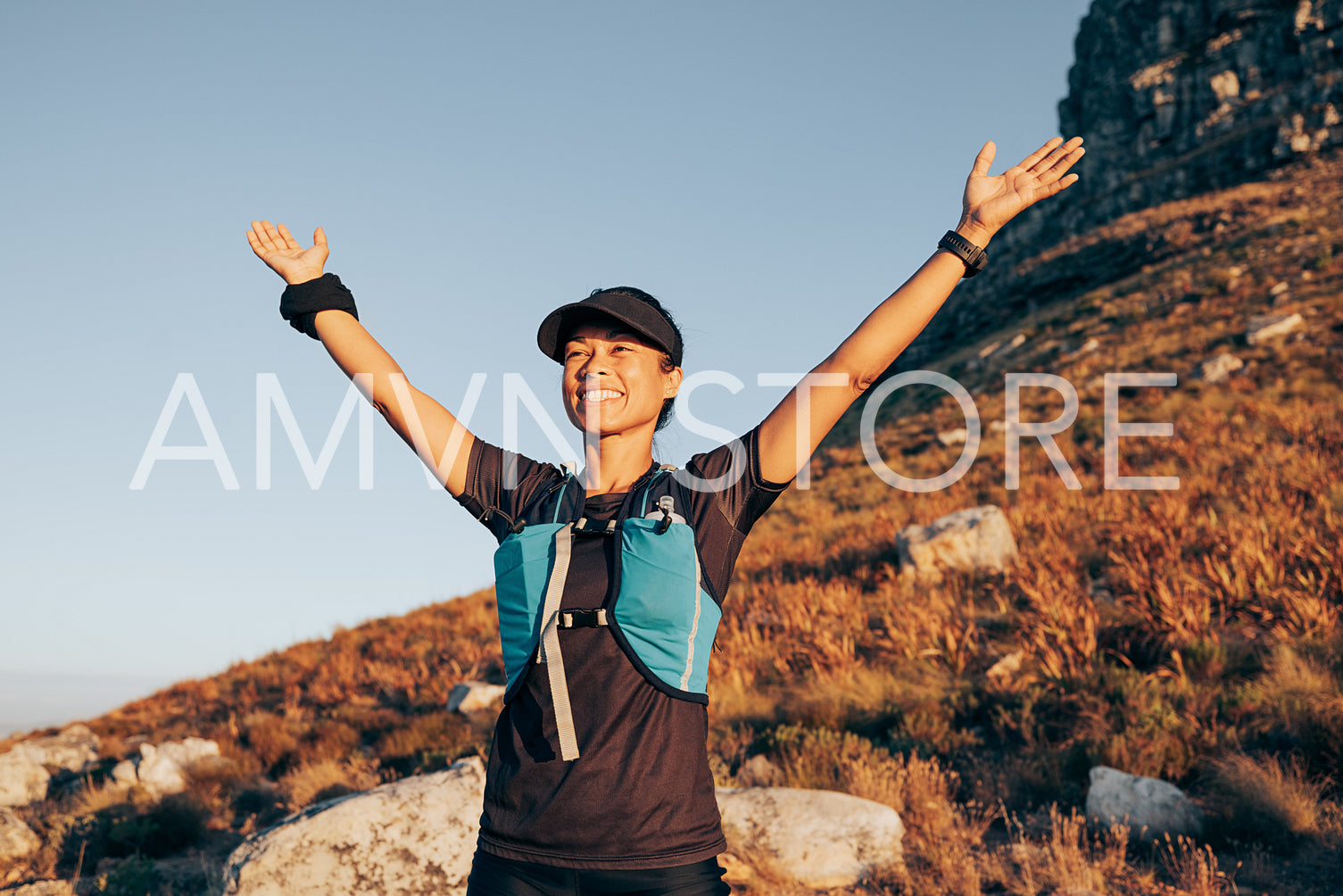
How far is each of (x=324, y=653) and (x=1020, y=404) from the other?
17.4m

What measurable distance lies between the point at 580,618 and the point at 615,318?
0.74 metres

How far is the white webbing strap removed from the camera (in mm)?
1587

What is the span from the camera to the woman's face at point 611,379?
202 centimetres

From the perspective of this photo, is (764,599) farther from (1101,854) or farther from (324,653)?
(324,653)

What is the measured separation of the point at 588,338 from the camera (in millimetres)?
2104

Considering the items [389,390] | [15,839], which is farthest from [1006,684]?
[15,839]

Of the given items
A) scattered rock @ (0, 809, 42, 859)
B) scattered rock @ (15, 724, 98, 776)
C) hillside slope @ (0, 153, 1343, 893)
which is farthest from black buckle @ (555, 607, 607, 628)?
scattered rock @ (15, 724, 98, 776)

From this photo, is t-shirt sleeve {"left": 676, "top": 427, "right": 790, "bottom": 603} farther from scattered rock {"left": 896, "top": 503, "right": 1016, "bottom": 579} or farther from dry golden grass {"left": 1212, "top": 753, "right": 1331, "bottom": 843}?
scattered rock {"left": 896, "top": 503, "right": 1016, "bottom": 579}

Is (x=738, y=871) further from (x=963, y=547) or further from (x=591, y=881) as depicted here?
(x=963, y=547)

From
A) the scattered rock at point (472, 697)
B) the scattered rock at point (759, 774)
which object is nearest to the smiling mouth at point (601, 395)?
the scattered rock at point (759, 774)

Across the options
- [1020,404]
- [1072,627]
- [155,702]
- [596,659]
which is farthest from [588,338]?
[1020,404]

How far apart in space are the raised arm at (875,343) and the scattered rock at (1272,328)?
20.1 metres

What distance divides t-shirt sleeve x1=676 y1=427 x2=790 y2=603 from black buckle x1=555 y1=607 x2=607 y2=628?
271 millimetres

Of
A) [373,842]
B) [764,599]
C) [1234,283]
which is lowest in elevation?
[373,842]
